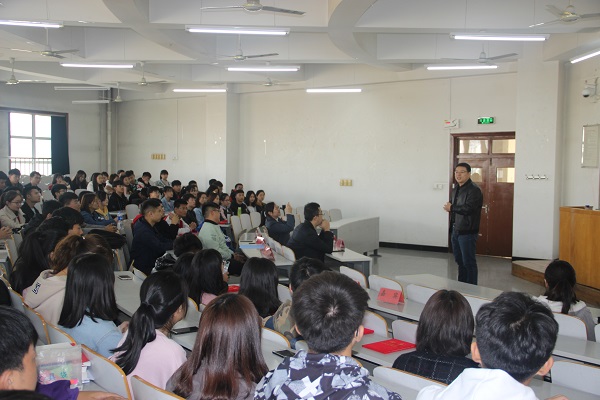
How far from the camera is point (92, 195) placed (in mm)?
7895

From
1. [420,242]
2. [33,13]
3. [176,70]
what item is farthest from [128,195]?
[420,242]

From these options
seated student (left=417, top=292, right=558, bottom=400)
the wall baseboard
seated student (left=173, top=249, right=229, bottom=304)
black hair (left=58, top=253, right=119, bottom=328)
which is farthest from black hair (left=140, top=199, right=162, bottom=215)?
the wall baseboard

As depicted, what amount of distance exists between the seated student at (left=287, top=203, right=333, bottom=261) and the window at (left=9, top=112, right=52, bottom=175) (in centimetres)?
1071

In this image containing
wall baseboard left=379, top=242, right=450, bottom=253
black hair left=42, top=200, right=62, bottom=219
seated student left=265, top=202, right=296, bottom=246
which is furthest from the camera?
wall baseboard left=379, top=242, right=450, bottom=253

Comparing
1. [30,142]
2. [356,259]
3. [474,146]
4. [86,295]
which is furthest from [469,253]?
[30,142]

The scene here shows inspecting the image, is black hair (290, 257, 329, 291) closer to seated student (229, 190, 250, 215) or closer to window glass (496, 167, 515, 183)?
seated student (229, 190, 250, 215)

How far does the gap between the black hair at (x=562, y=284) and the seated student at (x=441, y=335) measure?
1677 millimetres

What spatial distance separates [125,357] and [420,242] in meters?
9.76

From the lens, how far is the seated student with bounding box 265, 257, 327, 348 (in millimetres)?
3493

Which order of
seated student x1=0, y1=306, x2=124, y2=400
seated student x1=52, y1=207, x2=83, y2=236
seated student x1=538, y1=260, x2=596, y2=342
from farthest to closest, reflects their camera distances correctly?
seated student x1=52, y1=207, x2=83, y2=236 → seated student x1=538, y1=260, x2=596, y2=342 → seated student x1=0, y1=306, x2=124, y2=400

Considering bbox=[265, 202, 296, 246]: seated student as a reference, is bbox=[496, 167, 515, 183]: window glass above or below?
above

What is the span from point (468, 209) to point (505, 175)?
15.4 ft

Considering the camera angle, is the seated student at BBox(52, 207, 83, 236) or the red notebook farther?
the seated student at BBox(52, 207, 83, 236)

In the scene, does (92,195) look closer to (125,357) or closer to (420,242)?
(125,357)
